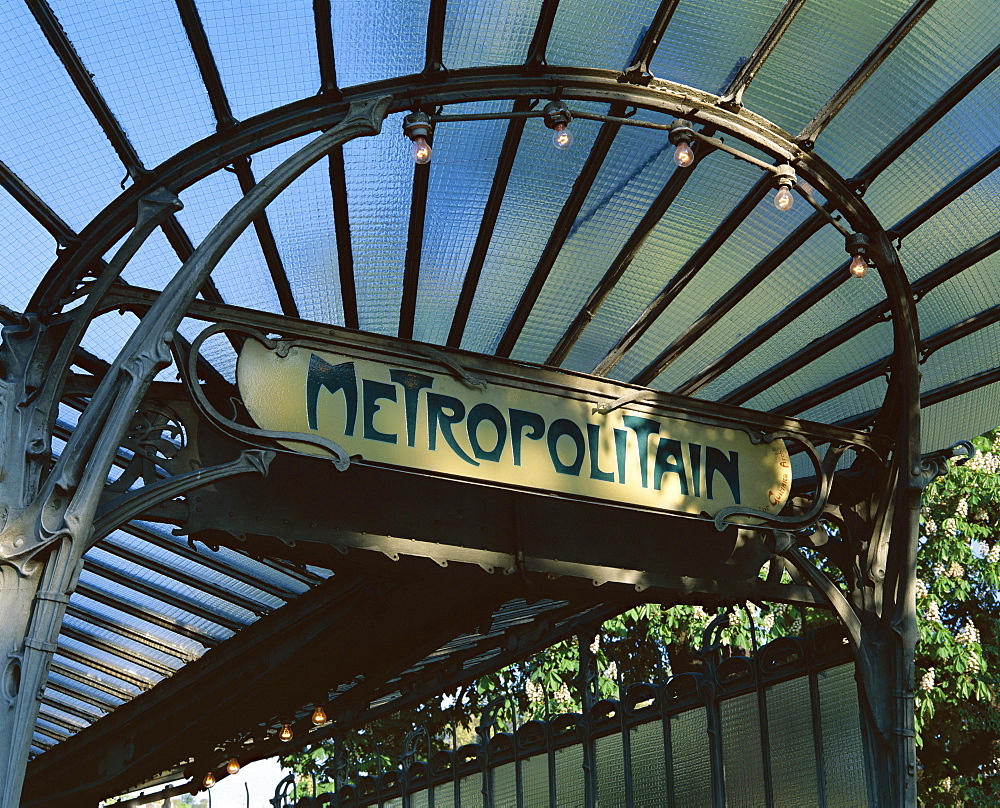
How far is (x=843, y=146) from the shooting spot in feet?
23.8

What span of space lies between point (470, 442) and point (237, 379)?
150cm

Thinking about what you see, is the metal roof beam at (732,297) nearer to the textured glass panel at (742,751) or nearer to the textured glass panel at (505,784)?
the textured glass panel at (742,751)

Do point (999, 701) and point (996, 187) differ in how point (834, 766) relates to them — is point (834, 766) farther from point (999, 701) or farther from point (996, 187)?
point (999, 701)

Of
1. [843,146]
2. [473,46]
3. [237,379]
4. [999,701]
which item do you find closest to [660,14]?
[473,46]

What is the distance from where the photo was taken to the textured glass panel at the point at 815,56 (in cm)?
638

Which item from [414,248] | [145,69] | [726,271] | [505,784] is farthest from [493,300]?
[505,784]

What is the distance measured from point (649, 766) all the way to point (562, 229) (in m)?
4.25

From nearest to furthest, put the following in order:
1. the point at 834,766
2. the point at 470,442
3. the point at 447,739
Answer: the point at 470,442 < the point at 834,766 < the point at 447,739

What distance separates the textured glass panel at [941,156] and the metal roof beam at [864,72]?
60cm

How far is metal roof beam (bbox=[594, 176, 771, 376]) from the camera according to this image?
7.53 m

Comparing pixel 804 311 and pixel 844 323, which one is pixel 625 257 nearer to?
pixel 804 311

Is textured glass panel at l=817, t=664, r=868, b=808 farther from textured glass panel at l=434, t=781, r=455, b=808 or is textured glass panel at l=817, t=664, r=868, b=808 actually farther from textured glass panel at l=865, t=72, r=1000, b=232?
textured glass panel at l=434, t=781, r=455, b=808

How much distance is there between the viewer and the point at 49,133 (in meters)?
6.12

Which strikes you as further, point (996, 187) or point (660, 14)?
point (996, 187)
